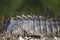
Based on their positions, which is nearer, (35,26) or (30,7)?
(35,26)

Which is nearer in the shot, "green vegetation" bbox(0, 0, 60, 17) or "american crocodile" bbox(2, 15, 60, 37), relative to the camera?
"american crocodile" bbox(2, 15, 60, 37)

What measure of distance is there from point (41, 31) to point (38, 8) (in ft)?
5.43

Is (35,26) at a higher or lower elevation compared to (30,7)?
lower

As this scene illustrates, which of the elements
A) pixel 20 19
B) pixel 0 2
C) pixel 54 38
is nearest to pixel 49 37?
pixel 54 38

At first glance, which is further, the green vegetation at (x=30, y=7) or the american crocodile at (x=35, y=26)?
the green vegetation at (x=30, y=7)

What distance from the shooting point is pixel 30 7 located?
4176 millimetres

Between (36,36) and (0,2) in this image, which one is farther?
(0,2)

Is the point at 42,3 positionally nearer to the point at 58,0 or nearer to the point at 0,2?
the point at 58,0

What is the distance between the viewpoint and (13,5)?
13.8ft

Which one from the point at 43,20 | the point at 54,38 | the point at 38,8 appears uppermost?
the point at 38,8

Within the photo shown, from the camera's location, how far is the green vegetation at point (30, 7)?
13.5 feet

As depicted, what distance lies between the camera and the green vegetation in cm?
410

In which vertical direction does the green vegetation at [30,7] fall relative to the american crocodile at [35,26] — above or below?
above

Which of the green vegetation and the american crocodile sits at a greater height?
the green vegetation
